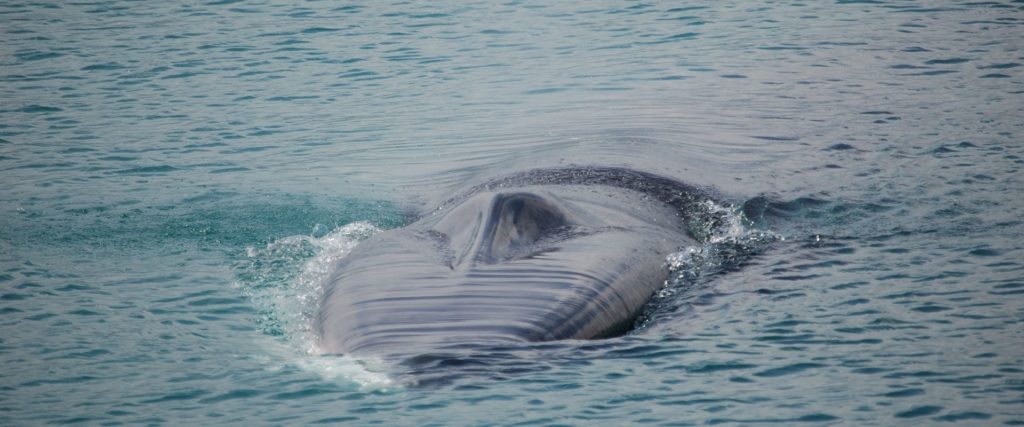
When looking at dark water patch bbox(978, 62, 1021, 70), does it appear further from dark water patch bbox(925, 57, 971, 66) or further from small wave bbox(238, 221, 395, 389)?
small wave bbox(238, 221, 395, 389)

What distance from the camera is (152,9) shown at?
105 ft

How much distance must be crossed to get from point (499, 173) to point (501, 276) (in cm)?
507

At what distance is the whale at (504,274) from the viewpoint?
10562mm

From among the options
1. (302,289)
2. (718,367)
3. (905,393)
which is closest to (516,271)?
(718,367)

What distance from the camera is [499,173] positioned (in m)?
16.3

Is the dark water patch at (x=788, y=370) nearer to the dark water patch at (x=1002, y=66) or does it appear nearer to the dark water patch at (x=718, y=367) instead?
the dark water patch at (x=718, y=367)

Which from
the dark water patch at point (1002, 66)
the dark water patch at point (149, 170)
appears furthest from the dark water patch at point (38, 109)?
the dark water patch at point (1002, 66)

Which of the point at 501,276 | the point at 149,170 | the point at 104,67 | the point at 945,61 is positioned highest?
the point at 501,276

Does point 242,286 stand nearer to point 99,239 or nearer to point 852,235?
point 99,239

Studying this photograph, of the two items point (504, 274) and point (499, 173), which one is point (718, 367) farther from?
point (499, 173)

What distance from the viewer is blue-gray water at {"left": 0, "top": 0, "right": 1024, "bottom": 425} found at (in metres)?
9.95

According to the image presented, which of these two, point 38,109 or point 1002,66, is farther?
point 38,109

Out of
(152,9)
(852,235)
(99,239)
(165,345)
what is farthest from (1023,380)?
(152,9)

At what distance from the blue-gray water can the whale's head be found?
0.35 meters
